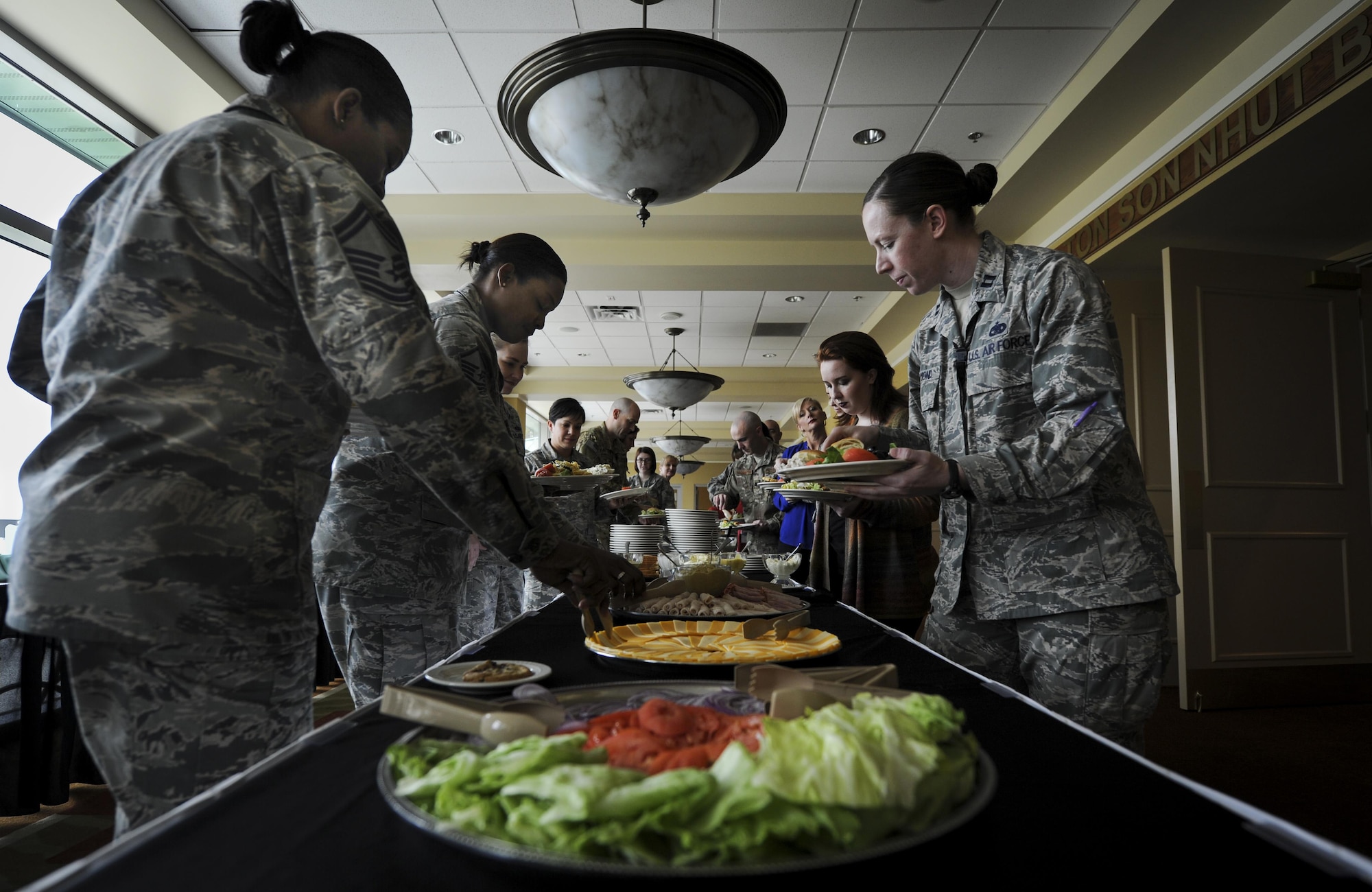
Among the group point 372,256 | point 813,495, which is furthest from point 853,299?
point 372,256

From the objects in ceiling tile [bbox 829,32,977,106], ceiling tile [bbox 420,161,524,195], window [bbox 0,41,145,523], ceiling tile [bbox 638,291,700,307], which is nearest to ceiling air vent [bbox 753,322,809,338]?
ceiling tile [bbox 638,291,700,307]

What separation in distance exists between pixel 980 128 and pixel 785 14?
151cm

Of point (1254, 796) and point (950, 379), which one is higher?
point (950, 379)

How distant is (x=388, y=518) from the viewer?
5.64 ft

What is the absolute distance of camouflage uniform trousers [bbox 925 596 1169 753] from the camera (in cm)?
124

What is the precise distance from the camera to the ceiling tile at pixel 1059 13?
10.7 ft

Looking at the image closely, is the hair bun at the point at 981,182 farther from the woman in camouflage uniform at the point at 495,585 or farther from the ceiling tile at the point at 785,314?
the ceiling tile at the point at 785,314

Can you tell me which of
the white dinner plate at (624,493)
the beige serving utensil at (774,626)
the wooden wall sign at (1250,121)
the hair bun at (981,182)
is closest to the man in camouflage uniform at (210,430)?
the beige serving utensil at (774,626)

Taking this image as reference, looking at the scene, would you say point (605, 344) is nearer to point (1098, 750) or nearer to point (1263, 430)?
point (1263, 430)

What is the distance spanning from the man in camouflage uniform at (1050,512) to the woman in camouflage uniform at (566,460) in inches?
72.1

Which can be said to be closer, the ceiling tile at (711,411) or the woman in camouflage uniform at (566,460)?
the woman in camouflage uniform at (566,460)

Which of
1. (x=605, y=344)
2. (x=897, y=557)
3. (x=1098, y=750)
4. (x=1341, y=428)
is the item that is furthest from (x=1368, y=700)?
(x=605, y=344)

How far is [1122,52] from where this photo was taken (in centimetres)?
332

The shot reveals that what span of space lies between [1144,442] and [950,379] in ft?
11.4
